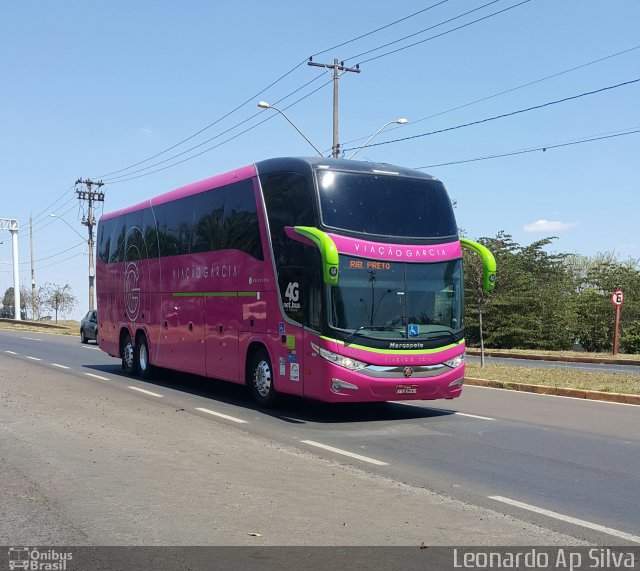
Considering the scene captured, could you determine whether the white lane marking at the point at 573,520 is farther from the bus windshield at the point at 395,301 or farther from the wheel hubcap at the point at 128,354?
the wheel hubcap at the point at 128,354

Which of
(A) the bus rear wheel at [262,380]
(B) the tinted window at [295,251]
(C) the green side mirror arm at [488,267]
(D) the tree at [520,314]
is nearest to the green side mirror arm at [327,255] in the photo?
(B) the tinted window at [295,251]

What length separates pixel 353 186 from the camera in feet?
38.4

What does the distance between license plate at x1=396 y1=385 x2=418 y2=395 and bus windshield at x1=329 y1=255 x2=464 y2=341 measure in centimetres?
74

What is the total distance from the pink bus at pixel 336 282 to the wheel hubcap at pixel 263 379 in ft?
0.10

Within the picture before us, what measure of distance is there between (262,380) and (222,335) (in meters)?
1.71

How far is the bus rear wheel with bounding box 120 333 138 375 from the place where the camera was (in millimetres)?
18906

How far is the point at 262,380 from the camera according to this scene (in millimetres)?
12914

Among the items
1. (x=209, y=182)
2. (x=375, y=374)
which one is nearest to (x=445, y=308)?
(x=375, y=374)

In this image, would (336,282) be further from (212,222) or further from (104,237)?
(104,237)

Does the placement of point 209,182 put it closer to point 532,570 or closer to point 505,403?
point 505,403

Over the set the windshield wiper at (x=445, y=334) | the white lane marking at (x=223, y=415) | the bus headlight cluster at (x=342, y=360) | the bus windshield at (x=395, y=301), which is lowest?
the white lane marking at (x=223, y=415)

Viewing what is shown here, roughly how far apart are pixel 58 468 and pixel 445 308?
21.1 feet

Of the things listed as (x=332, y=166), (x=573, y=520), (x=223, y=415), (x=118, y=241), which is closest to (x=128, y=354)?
(x=118, y=241)

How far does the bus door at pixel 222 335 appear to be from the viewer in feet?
44.9
